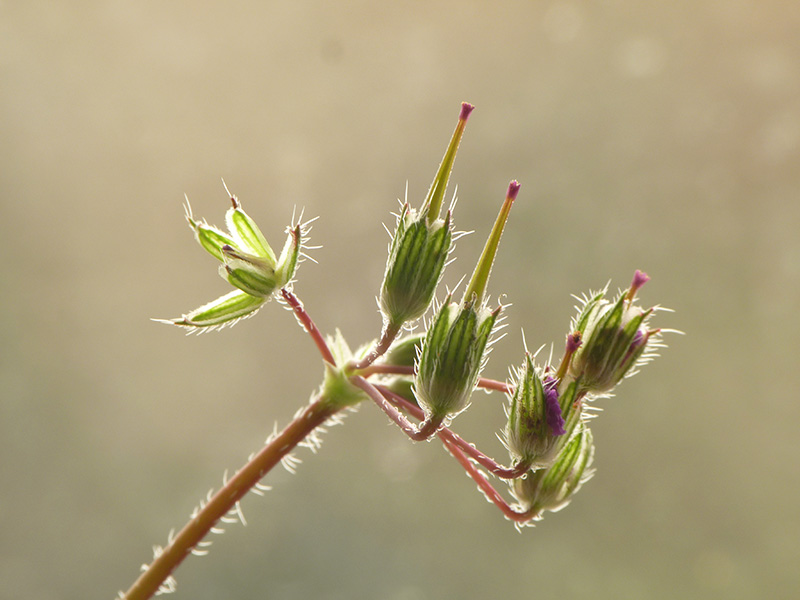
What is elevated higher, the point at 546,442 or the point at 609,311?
the point at 609,311

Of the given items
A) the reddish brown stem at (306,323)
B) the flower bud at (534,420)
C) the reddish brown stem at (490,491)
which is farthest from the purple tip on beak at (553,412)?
the reddish brown stem at (306,323)

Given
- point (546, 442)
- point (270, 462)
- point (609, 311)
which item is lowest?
point (270, 462)

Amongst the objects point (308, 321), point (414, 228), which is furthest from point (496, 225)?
point (308, 321)

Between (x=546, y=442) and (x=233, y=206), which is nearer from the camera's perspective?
(x=546, y=442)

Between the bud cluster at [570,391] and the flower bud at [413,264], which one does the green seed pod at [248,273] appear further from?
the bud cluster at [570,391]

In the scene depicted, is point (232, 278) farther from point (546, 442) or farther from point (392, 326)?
point (546, 442)

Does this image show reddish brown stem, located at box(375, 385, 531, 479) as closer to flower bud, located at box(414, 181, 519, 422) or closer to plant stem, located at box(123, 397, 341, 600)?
flower bud, located at box(414, 181, 519, 422)
